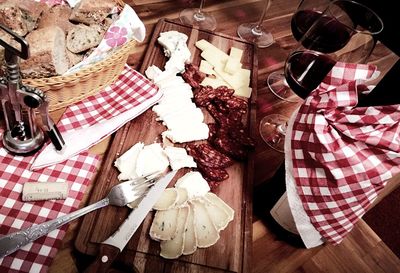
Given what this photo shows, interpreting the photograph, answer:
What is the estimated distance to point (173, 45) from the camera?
44.5 inches

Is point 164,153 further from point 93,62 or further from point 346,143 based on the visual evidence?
point 346,143

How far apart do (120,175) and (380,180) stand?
1.79ft

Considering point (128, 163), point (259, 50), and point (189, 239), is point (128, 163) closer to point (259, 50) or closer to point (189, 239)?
point (189, 239)

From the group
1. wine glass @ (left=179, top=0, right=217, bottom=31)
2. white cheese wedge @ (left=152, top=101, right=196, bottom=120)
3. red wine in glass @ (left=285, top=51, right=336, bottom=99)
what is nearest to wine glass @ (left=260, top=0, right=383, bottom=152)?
red wine in glass @ (left=285, top=51, right=336, bottom=99)

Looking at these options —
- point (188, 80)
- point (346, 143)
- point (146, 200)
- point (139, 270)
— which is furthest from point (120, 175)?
point (346, 143)

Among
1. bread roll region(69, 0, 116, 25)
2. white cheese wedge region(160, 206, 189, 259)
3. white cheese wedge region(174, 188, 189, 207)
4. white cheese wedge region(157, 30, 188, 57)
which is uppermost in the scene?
bread roll region(69, 0, 116, 25)

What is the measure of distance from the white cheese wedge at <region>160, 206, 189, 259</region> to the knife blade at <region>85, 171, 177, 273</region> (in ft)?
0.23

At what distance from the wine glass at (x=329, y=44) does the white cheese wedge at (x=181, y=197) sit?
1.21 feet

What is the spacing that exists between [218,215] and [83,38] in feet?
1.80

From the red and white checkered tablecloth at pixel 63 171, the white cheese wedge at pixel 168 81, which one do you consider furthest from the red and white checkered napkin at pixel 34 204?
the white cheese wedge at pixel 168 81

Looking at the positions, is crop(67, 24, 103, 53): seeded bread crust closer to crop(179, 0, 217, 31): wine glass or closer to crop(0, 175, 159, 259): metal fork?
crop(0, 175, 159, 259): metal fork

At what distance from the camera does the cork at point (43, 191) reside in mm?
720

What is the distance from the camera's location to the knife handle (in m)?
0.63

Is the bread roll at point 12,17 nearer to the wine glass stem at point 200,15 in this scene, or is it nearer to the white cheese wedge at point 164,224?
the white cheese wedge at point 164,224
